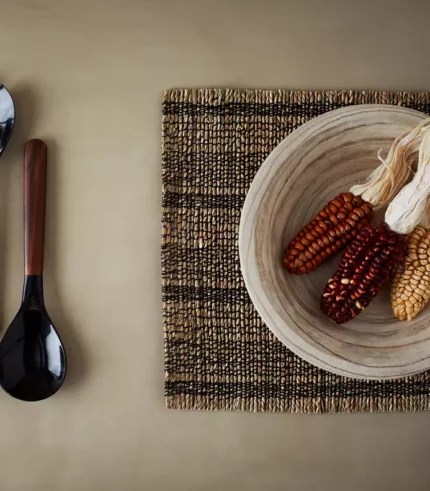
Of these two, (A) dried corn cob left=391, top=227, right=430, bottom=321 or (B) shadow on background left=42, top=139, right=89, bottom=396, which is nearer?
(A) dried corn cob left=391, top=227, right=430, bottom=321

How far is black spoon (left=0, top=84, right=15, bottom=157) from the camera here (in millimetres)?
1038

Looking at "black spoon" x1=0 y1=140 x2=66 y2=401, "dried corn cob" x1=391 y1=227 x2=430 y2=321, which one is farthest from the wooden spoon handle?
"dried corn cob" x1=391 y1=227 x2=430 y2=321

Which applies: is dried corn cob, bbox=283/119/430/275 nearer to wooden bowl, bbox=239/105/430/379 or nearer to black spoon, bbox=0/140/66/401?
wooden bowl, bbox=239/105/430/379

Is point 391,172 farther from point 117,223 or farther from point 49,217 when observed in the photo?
point 49,217

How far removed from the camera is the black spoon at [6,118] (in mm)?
1038

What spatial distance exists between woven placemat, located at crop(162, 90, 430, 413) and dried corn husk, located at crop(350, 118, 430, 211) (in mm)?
162

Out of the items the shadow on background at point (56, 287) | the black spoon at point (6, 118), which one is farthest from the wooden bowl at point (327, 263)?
the black spoon at point (6, 118)

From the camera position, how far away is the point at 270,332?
1.06 meters

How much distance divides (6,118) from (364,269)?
725mm

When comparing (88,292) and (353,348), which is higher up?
(88,292)

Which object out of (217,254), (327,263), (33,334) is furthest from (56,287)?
(327,263)
